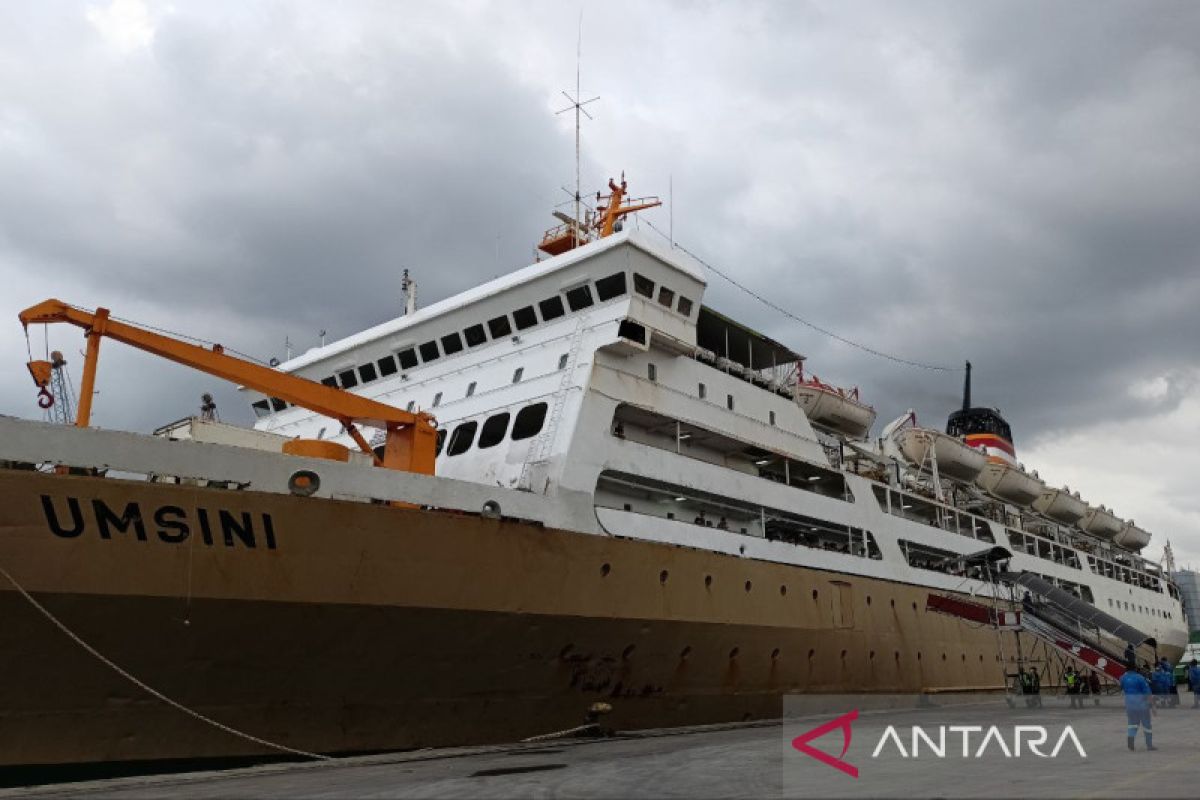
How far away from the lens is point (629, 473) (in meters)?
16.4

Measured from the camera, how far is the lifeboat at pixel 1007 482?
35.2 meters

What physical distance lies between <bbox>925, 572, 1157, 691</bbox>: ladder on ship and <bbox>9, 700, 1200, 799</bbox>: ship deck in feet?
33.8

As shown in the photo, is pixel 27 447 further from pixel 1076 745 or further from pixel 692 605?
pixel 1076 745

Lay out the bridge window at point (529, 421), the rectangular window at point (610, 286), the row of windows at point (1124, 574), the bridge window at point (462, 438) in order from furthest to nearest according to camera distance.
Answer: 1. the row of windows at point (1124, 574)
2. the rectangular window at point (610, 286)
3. the bridge window at point (462, 438)
4. the bridge window at point (529, 421)

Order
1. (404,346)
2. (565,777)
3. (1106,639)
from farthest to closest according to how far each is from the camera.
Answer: (1106,639)
(404,346)
(565,777)

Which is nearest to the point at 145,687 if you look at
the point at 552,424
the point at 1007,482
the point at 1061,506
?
the point at 552,424

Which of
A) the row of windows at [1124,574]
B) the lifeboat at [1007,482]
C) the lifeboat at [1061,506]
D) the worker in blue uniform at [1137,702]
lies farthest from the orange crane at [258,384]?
the row of windows at [1124,574]

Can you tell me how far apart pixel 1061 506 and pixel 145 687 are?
37.7 metres

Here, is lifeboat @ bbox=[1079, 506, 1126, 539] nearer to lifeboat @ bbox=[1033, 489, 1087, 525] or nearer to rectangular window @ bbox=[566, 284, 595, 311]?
lifeboat @ bbox=[1033, 489, 1087, 525]

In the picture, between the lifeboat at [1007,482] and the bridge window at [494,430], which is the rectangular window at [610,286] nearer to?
the bridge window at [494,430]

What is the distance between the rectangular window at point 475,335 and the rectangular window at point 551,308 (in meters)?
1.38

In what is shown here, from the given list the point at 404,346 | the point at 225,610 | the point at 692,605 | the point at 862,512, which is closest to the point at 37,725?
the point at 225,610

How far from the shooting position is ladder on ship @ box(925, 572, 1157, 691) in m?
23.8

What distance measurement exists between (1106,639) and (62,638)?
106 feet
